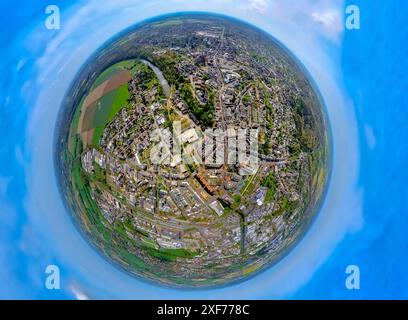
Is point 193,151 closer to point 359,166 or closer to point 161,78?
point 161,78

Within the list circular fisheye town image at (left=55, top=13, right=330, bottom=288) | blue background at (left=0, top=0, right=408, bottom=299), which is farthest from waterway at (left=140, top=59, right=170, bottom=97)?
blue background at (left=0, top=0, right=408, bottom=299)

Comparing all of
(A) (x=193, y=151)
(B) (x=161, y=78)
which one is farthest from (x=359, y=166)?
(B) (x=161, y=78)

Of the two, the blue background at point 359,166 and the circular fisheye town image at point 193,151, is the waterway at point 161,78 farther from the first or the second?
the blue background at point 359,166

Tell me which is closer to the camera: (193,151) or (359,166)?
(193,151)

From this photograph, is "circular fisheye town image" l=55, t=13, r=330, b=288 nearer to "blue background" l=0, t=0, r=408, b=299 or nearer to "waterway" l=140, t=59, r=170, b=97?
"waterway" l=140, t=59, r=170, b=97

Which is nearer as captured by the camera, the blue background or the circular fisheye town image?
the circular fisheye town image

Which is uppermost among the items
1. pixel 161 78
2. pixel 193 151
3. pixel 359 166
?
pixel 161 78

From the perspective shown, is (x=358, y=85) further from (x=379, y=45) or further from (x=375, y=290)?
(x=375, y=290)

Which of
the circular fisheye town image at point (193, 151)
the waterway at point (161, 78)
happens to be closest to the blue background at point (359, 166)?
the circular fisheye town image at point (193, 151)
